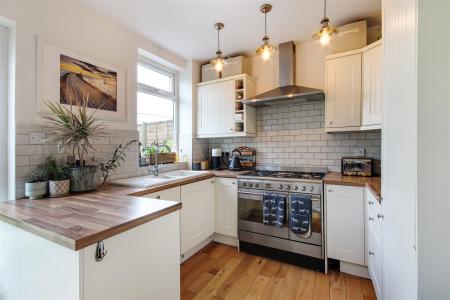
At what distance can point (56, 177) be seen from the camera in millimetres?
1607

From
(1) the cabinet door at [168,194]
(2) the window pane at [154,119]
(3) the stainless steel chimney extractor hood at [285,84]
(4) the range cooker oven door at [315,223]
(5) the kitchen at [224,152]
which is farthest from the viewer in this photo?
(2) the window pane at [154,119]

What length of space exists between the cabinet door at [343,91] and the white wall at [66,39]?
2190 millimetres

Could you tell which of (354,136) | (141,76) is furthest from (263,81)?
(141,76)

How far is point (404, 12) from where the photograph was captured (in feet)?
2.81

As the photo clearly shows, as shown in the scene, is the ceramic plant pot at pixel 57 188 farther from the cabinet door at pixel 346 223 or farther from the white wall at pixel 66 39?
the cabinet door at pixel 346 223

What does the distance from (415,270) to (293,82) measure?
2385 millimetres

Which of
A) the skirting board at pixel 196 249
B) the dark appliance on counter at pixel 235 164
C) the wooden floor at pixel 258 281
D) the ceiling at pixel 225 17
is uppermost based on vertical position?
the ceiling at pixel 225 17

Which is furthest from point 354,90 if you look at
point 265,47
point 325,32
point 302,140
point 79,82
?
point 79,82

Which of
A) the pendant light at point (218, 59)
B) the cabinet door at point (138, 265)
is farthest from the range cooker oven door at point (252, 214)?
the pendant light at point (218, 59)

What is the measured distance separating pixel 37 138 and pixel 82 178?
44 centimetres

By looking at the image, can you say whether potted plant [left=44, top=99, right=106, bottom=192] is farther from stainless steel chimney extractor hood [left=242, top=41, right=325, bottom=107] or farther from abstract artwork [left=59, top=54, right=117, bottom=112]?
stainless steel chimney extractor hood [left=242, top=41, right=325, bottom=107]

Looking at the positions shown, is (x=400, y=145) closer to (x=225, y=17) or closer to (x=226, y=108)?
(x=225, y=17)

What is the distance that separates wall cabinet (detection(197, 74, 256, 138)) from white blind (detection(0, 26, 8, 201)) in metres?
2.07

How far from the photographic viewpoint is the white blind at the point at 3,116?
155 cm
